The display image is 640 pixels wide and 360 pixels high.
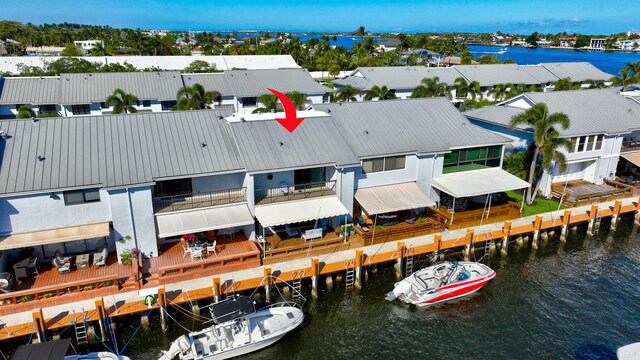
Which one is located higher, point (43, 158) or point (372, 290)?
point (43, 158)

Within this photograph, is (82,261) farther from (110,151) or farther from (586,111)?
(586,111)

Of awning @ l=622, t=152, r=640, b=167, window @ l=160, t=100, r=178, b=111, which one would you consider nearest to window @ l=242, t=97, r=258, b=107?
window @ l=160, t=100, r=178, b=111

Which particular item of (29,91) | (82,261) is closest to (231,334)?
(82,261)

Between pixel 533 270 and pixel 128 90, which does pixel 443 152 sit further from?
pixel 128 90

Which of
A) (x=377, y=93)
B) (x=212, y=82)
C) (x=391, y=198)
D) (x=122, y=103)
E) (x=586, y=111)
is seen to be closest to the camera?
(x=391, y=198)

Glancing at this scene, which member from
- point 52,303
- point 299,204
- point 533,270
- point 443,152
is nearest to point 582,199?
point 533,270

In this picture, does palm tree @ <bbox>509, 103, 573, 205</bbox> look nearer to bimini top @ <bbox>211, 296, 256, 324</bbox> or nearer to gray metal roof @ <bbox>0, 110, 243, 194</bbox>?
gray metal roof @ <bbox>0, 110, 243, 194</bbox>
